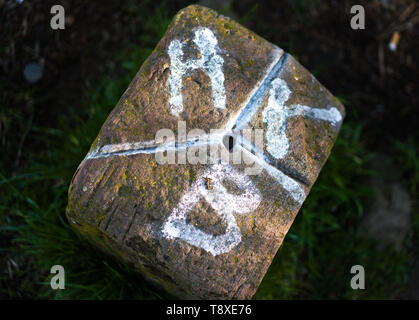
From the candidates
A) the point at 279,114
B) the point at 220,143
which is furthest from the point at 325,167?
the point at 220,143

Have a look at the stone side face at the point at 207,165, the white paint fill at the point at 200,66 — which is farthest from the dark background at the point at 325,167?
the white paint fill at the point at 200,66

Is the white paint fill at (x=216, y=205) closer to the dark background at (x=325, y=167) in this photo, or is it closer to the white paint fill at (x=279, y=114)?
the white paint fill at (x=279, y=114)

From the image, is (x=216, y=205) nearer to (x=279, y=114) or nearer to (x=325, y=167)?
(x=279, y=114)

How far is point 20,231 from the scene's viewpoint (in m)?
2.16

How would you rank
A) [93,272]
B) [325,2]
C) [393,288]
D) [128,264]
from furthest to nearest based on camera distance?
[325,2]
[393,288]
[93,272]
[128,264]

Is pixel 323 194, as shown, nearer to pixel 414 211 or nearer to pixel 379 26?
pixel 414 211

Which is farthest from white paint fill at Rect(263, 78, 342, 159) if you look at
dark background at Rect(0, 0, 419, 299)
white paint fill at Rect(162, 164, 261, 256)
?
dark background at Rect(0, 0, 419, 299)

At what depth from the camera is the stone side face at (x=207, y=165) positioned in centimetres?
151

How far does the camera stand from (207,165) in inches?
60.8

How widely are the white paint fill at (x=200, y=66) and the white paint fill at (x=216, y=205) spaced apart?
0.29m

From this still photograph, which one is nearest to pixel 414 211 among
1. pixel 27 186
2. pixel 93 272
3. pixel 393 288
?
pixel 393 288

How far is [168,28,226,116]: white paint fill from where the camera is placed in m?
1.60

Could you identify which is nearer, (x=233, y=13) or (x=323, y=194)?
(x=323, y=194)

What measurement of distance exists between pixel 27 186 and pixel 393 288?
2325 millimetres
